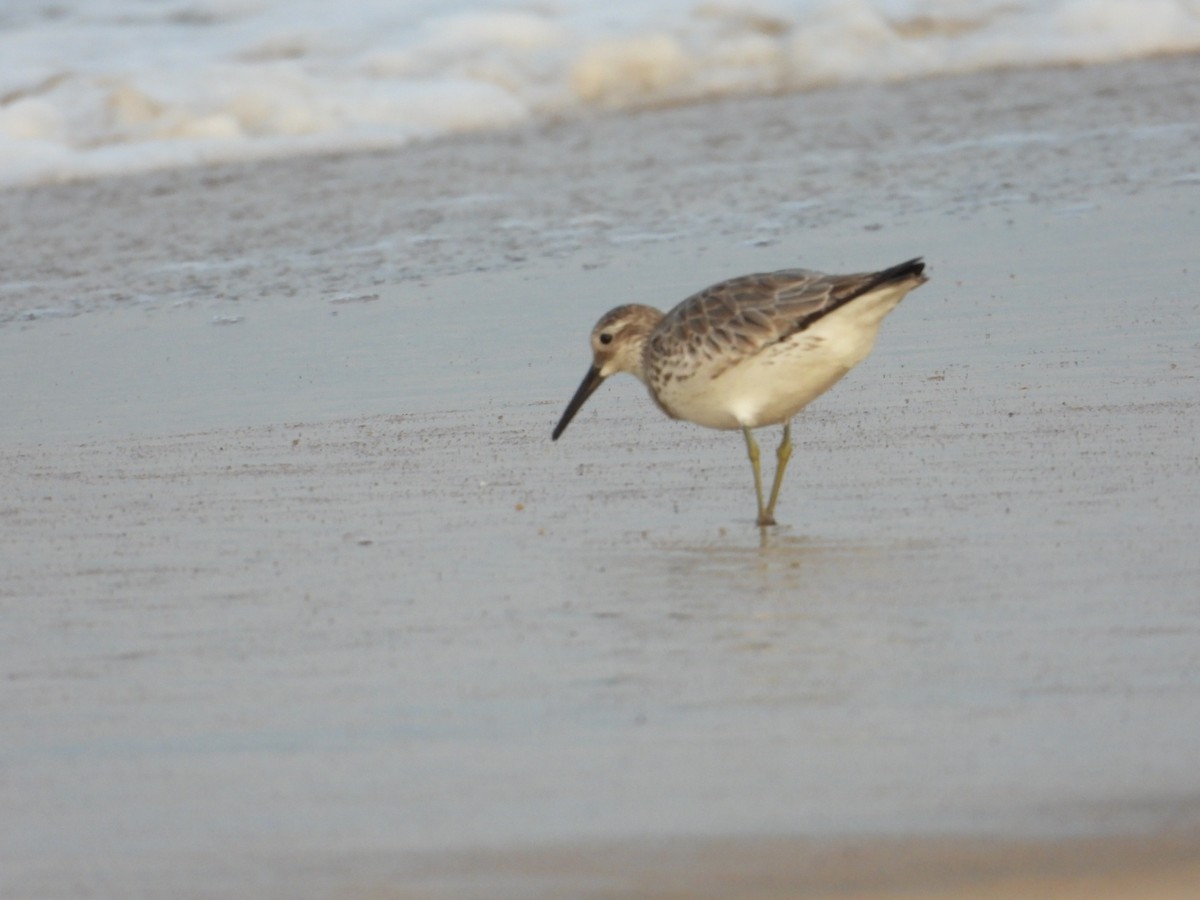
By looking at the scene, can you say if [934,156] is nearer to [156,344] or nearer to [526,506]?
[156,344]

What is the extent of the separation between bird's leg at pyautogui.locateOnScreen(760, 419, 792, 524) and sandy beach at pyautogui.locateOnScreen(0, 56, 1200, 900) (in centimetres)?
12

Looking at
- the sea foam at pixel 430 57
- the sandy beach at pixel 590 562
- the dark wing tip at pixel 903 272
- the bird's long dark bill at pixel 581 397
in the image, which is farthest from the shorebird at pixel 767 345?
the sea foam at pixel 430 57

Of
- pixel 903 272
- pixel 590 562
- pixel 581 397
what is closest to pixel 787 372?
pixel 903 272

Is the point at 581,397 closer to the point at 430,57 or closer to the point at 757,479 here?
the point at 757,479

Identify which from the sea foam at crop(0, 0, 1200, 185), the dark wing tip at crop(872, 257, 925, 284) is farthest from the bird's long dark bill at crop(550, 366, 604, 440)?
the sea foam at crop(0, 0, 1200, 185)

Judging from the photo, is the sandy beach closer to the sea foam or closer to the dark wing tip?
the dark wing tip

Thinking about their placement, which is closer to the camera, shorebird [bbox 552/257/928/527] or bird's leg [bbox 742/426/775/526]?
bird's leg [bbox 742/426/775/526]

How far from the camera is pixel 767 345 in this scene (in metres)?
5.41

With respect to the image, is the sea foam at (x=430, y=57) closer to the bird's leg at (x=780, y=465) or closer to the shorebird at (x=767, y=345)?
the shorebird at (x=767, y=345)

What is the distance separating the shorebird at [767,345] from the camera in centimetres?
533

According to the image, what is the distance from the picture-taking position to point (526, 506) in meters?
5.31

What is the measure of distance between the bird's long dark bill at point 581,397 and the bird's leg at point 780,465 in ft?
2.32

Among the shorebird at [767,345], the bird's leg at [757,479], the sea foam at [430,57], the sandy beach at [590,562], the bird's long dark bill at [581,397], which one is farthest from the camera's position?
the sea foam at [430,57]

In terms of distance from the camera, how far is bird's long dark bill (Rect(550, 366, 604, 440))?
6000mm
